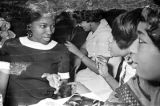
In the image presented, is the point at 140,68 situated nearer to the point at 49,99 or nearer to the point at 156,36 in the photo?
the point at 156,36

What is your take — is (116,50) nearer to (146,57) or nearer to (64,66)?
(146,57)

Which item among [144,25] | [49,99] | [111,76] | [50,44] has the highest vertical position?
[144,25]

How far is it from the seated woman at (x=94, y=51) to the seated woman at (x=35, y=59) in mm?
105

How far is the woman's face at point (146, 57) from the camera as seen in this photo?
1.99 m

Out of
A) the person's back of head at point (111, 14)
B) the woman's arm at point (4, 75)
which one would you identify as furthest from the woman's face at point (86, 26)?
the woman's arm at point (4, 75)

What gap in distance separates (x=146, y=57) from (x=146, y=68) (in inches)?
2.9

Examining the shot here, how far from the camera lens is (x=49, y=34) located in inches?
77.2

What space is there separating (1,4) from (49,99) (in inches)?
26.9

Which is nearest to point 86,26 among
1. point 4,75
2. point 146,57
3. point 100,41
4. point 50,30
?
point 100,41

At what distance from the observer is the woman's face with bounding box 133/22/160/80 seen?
1.99 m

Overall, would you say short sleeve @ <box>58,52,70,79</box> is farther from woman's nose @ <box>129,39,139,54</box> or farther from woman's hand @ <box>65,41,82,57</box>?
woman's nose @ <box>129,39,139,54</box>

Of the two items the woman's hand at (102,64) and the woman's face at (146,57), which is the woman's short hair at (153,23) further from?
the woman's hand at (102,64)

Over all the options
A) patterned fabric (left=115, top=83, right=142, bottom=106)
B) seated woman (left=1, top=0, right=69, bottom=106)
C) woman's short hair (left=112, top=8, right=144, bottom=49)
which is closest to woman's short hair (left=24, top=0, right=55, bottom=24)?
seated woman (left=1, top=0, right=69, bottom=106)

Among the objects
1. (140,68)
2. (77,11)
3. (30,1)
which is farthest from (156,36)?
(30,1)
